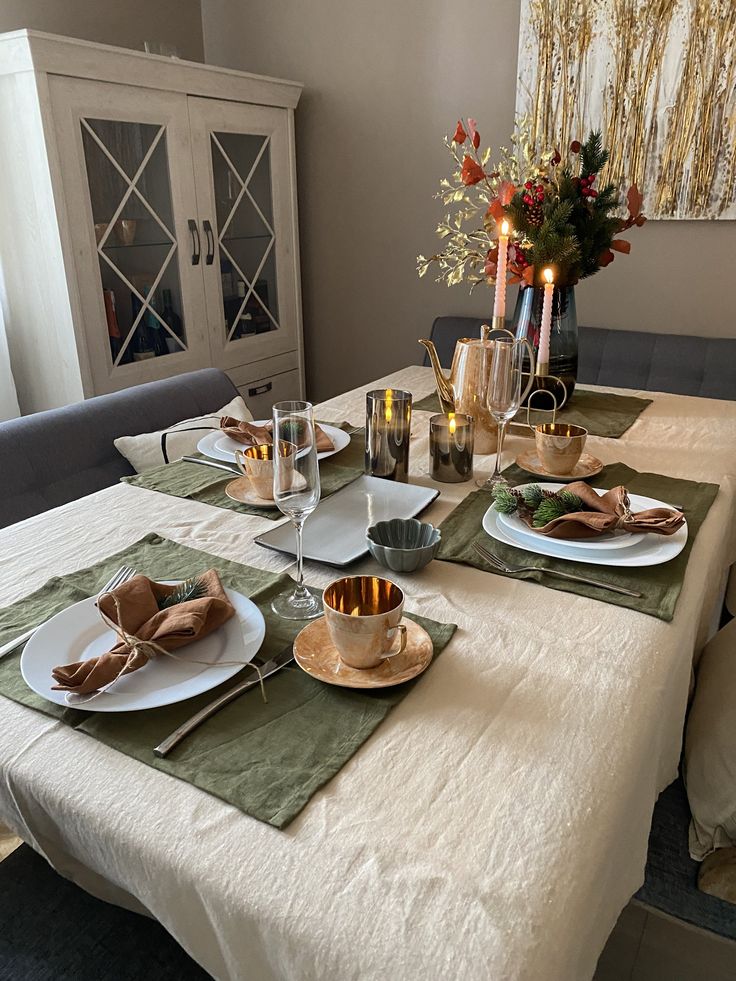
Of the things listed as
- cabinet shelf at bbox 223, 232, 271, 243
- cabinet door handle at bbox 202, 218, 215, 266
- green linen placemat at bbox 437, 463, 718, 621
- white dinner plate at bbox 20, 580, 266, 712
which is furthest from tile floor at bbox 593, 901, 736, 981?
cabinet shelf at bbox 223, 232, 271, 243

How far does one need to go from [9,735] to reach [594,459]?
1.04 m

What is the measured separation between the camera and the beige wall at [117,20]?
247 cm

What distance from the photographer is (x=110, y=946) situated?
79 cm

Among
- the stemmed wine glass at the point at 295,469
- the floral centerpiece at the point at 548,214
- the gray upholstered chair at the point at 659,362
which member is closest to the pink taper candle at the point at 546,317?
the floral centerpiece at the point at 548,214

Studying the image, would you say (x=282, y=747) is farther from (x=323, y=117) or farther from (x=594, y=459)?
(x=323, y=117)

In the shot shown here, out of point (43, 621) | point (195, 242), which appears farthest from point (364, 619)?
point (195, 242)

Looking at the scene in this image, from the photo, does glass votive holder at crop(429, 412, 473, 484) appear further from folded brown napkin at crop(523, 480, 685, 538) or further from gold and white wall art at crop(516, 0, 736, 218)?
gold and white wall art at crop(516, 0, 736, 218)

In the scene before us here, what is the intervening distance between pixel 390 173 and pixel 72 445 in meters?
2.05

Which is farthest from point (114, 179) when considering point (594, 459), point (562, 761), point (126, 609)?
point (562, 761)

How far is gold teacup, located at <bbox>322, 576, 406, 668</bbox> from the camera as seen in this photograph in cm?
72

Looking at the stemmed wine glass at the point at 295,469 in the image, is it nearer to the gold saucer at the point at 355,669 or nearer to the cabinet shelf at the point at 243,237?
the gold saucer at the point at 355,669

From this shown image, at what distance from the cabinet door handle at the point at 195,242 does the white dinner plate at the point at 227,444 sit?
4.74ft

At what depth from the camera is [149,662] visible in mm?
766

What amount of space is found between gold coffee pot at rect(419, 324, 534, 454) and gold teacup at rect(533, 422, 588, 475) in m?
0.13
